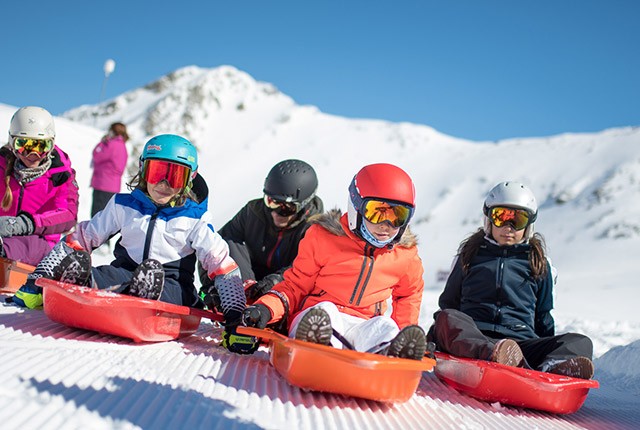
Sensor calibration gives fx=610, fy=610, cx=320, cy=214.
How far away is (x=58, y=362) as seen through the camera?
7.70ft

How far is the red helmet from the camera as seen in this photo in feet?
10.00

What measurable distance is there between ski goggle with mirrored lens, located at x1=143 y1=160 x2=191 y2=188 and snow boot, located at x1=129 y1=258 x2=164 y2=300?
70 cm

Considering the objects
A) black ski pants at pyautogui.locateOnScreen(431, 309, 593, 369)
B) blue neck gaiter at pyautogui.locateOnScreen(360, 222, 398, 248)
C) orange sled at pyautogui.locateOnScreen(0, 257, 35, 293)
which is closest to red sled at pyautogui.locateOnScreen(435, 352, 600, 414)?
black ski pants at pyautogui.locateOnScreen(431, 309, 593, 369)

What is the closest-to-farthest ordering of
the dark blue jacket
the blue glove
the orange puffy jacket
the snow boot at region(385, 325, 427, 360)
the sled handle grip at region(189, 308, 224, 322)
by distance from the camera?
the snow boot at region(385, 325, 427, 360) → the orange puffy jacket → the sled handle grip at region(189, 308, 224, 322) → the blue glove → the dark blue jacket

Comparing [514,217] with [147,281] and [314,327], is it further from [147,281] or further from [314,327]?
[147,281]

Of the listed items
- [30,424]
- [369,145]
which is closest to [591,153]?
[369,145]

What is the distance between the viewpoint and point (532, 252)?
3842 mm

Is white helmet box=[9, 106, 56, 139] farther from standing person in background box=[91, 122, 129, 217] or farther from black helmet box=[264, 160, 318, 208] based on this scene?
standing person in background box=[91, 122, 129, 217]

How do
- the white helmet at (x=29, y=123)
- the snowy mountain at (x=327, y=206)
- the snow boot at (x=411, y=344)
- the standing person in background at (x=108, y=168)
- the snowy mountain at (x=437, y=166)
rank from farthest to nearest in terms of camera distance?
the snowy mountain at (x=437, y=166)
the standing person in background at (x=108, y=168)
the white helmet at (x=29, y=123)
the snow boot at (x=411, y=344)
the snowy mountain at (x=327, y=206)

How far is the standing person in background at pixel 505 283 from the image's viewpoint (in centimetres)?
359

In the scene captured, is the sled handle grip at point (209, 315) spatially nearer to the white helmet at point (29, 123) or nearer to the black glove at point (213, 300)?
the black glove at point (213, 300)

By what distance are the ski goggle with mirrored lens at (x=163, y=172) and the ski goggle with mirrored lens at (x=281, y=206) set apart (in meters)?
0.89

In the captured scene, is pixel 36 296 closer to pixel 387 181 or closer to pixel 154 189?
pixel 154 189

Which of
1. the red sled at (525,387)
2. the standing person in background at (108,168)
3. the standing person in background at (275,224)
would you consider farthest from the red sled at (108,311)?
the standing person in background at (108,168)
